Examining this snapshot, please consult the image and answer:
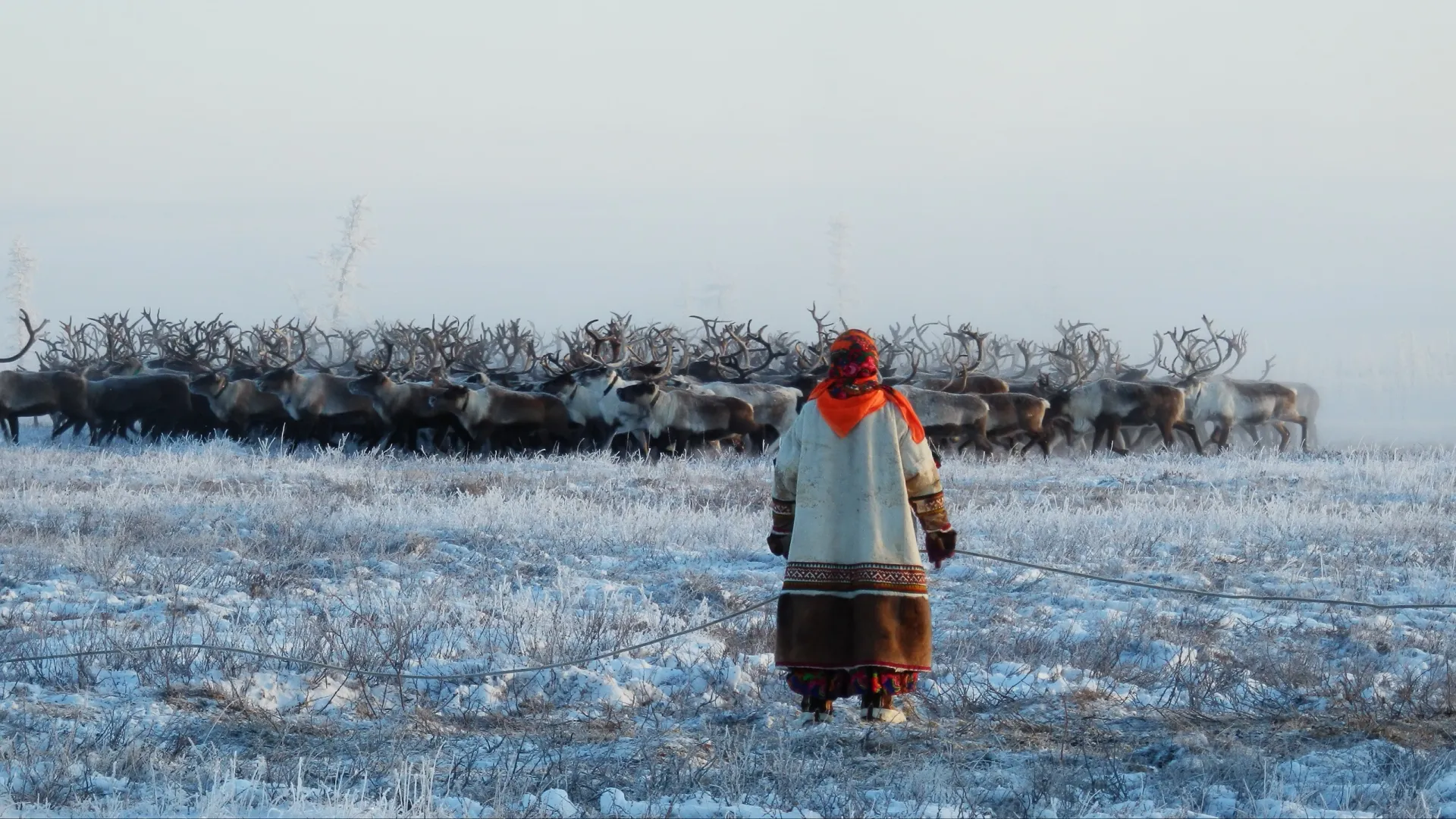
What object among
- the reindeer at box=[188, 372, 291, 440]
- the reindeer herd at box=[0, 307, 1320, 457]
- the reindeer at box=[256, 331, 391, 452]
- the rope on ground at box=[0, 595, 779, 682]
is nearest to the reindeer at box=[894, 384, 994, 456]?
the reindeer herd at box=[0, 307, 1320, 457]

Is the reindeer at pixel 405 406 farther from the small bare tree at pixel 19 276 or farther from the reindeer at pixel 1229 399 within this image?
the small bare tree at pixel 19 276

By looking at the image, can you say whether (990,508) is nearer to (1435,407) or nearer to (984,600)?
(984,600)

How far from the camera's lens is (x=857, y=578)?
5.65 m

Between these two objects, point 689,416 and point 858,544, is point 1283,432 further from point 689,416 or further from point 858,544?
point 858,544

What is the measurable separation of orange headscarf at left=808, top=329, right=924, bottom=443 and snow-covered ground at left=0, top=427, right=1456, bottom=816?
3.83 feet

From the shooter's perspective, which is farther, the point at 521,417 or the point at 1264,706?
the point at 521,417

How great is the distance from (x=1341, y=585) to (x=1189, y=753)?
449cm

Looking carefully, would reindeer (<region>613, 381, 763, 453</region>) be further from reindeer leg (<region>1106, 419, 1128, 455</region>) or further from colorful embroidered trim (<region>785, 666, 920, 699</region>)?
colorful embroidered trim (<region>785, 666, 920, 699</region>)

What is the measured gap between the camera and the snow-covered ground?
458cm

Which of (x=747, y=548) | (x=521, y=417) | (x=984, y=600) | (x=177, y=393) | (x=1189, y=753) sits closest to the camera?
(x=1189, y=753)

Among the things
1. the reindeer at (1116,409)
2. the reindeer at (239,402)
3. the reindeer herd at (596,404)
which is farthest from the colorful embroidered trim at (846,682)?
the reindeer at (1116,409)

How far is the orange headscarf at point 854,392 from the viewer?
576 cm

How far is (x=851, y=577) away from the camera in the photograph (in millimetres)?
5664

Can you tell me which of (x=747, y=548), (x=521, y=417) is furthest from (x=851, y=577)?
(x=521, y=417)
